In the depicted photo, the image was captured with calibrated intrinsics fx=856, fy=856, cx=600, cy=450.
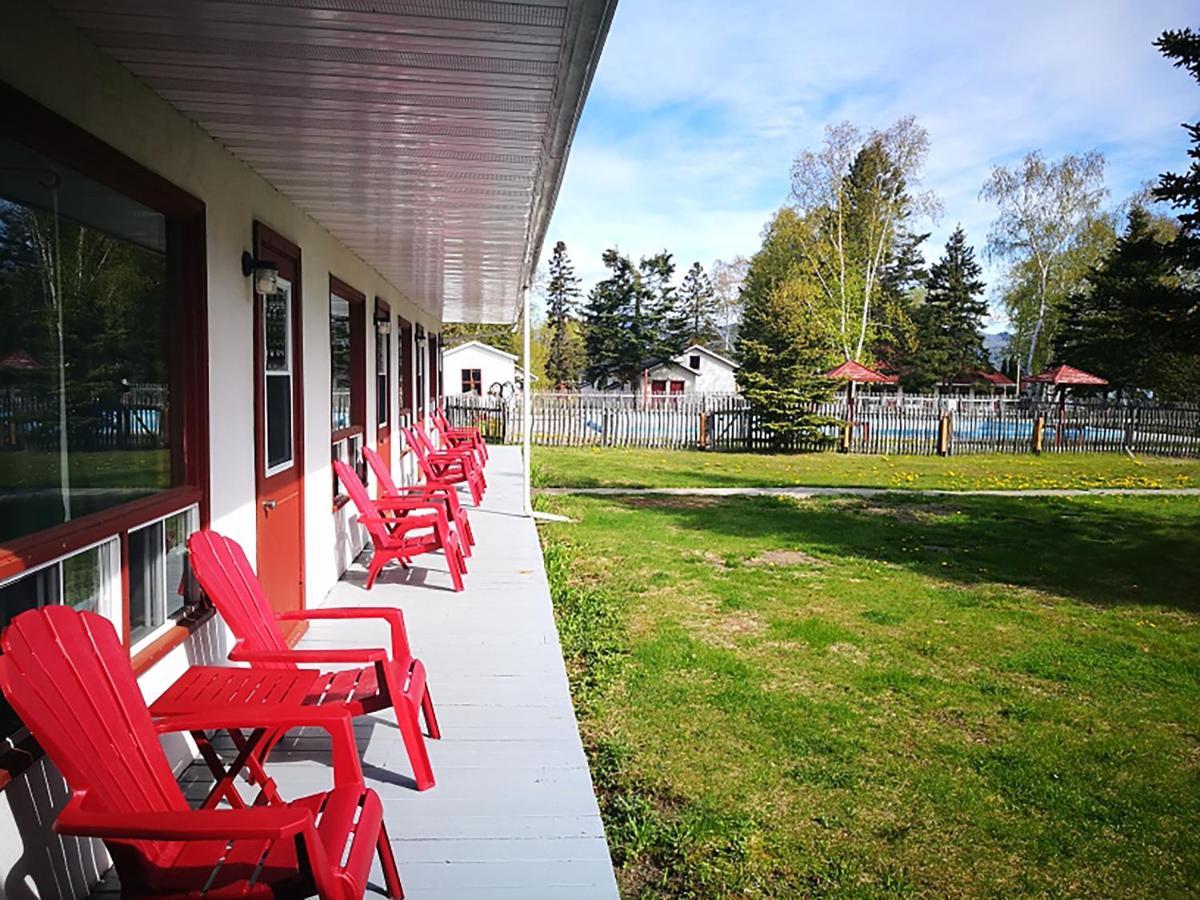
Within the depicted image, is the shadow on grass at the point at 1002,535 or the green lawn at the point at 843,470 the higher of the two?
the green lawn at the point at 843,470

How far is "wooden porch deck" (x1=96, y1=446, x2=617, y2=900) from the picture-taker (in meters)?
2.54

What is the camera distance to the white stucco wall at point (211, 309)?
2139 mm

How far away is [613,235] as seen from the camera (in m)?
54.8

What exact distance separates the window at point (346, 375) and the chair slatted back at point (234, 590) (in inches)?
108

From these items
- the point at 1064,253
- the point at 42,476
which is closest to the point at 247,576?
the point at 42,476

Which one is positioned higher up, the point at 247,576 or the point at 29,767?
the point at 247,576

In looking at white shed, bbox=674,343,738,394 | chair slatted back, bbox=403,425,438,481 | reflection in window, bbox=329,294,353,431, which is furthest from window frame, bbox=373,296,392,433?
white shed, bbox=674,343,738,394

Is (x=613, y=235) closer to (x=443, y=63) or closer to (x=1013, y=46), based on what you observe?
(x=1013, y=46)

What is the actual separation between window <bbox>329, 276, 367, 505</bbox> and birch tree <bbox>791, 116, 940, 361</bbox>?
84.5ft

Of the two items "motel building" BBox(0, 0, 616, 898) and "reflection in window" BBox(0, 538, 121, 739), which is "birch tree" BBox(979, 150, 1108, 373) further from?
"reflection in window" BBox(0, 538, 121, 739)

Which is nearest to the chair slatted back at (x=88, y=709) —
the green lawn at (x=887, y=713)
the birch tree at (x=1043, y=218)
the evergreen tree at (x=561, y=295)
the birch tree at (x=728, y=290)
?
the green lawn at (x=887, y=713)

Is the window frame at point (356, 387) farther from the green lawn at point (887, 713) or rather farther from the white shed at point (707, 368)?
the white shed at point (707, 368)

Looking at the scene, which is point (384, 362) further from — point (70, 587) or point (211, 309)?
point (70, 587)

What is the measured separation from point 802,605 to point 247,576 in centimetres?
443
